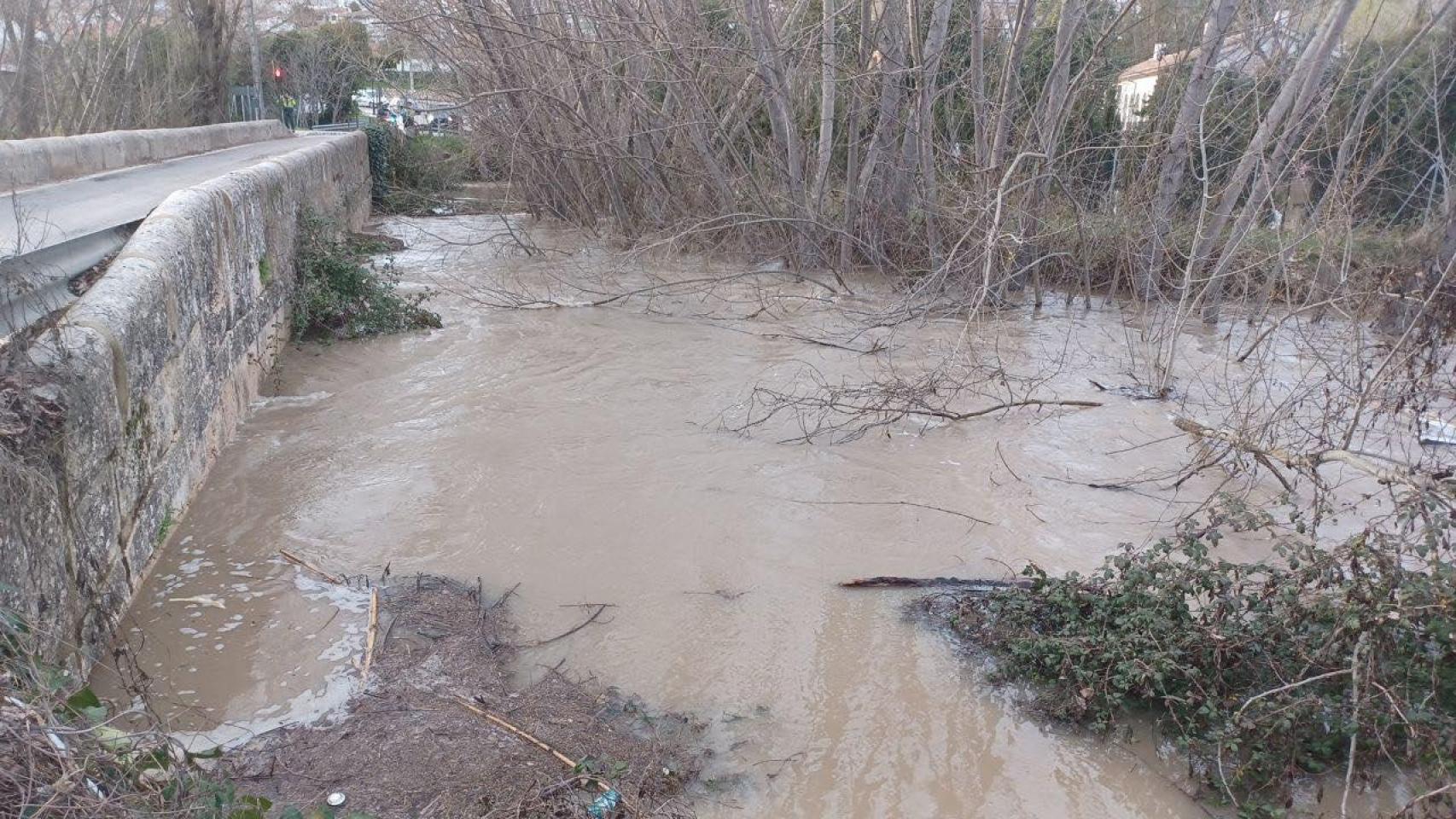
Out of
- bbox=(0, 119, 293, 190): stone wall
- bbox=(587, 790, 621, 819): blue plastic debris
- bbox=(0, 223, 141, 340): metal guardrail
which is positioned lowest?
bbox=(587, 790, 621, 819): blue plastic debris

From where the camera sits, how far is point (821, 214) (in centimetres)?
1230

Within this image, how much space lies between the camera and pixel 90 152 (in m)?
→ 10.8

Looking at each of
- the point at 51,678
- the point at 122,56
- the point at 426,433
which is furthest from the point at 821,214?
the point at 122,56

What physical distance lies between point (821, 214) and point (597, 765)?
9.65 metres

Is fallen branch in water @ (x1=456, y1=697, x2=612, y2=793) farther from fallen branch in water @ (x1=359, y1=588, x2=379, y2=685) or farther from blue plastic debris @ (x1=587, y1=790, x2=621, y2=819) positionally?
fallen branch in water @ (x1=359, y1=588, x2=379, y2=685)

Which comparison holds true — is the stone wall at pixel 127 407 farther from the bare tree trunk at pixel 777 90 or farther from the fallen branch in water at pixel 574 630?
the bare tree trunk at pixel 777 90

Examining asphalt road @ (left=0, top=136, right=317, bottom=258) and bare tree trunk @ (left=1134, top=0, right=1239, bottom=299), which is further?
bare tree trunk @ (left=1134, top=0, right=1239, bottom=299)

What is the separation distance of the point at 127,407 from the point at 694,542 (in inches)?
105

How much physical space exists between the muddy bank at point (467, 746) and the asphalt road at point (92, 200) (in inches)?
81.3

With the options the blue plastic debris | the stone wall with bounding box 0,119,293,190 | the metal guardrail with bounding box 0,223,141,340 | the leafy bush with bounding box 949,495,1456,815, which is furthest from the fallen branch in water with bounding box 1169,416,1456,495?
the stone wall with bounding box 0,119,293,190

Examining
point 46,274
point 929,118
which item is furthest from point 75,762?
point 929,118

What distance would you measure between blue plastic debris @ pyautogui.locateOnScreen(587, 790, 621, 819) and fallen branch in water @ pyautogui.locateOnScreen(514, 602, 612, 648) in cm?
119

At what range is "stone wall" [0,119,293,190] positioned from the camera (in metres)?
9.20

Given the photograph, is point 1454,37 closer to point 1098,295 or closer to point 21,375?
point 1098,295
